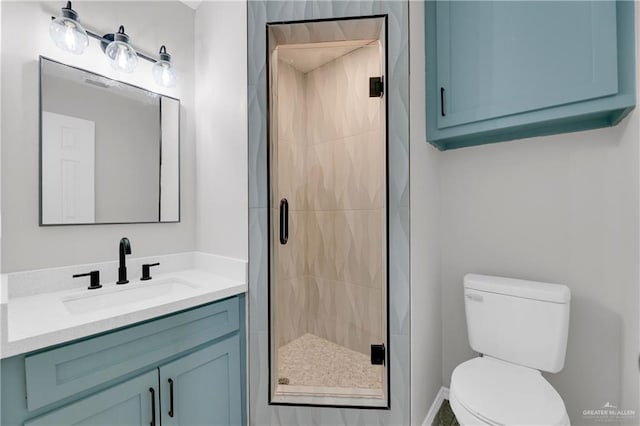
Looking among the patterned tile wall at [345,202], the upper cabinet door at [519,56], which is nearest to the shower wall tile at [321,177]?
the patterned tile wall at [345,202]

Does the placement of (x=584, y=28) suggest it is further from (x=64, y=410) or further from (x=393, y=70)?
(x=64, y=410)

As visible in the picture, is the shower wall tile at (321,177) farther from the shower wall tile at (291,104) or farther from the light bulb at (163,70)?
the light bulb at (163,70)


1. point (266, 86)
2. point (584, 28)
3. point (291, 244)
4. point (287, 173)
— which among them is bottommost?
point (291, 244)

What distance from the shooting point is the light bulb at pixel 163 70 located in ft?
5.61

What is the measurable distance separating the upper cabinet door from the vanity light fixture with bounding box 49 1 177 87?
Answer: 152 cm

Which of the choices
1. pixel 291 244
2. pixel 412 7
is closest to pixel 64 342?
pixel 291 244

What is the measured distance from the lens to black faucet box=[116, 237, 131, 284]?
4.85ft

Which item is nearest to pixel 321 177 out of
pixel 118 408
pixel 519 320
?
pixel 519 320

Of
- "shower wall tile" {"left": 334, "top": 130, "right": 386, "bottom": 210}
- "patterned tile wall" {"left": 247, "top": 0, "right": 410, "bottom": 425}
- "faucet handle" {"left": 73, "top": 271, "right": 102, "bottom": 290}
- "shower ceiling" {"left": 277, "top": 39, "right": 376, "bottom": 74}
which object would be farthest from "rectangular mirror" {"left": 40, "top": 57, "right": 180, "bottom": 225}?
"shower wall tile" {"left": 334, "top": 130, "right": 386, "bottom": 210}

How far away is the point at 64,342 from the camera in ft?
3.13

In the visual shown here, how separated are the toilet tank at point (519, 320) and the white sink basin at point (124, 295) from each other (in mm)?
1433

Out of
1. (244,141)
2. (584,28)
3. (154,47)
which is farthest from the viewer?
(154,47)

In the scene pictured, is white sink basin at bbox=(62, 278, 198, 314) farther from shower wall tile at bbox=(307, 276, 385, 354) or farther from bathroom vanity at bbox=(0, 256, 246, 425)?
shower wall tile at bbox=(307, 276, 385, 354)

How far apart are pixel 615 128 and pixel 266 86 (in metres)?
1.61
